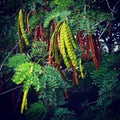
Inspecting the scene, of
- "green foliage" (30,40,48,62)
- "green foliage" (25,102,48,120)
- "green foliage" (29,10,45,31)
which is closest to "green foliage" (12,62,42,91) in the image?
"green foliage" (30,40,48,62)

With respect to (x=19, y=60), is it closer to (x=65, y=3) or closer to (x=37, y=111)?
(x=65, y=3)

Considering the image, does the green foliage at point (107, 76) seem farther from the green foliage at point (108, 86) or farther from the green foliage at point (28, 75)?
the green foliage at point (28, 75)

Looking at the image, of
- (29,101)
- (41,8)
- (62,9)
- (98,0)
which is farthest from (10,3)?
(29,101)

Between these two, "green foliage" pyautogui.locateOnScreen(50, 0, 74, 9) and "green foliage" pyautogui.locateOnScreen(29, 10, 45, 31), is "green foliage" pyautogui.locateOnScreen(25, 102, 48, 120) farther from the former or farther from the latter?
"green foliage" pyautogui.locateOnScreen(50, 0, 74, 9)

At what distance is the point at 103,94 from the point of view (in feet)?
6.25

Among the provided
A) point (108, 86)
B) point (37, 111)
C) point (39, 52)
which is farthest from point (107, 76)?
point (37, 111)

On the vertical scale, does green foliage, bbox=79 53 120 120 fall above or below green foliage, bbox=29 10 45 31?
below

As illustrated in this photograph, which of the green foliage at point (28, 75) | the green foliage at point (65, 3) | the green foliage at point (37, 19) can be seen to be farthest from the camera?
the green foliage at point (37, 19)

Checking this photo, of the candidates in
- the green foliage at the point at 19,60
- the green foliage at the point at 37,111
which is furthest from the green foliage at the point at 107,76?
the green foliage at the point at 37,111

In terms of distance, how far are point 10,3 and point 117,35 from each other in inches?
58.6

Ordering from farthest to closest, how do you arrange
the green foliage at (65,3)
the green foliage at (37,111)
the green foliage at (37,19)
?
the green foliage at (37,111) → the green foliage at (37,19) → the green foliage at (65,3)

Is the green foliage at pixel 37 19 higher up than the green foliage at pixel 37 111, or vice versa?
the green foliage at pixel 37 19

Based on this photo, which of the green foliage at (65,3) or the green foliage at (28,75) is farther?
the green foliage at (65,3)

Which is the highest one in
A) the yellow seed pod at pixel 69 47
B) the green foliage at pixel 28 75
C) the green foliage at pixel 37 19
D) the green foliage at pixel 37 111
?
the green foliage at pixel 37 19
